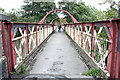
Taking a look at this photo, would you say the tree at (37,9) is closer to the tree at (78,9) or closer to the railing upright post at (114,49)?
the tree at (78,9)

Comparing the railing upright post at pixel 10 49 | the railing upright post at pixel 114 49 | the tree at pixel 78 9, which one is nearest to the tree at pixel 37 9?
the tree at pixel 78 9

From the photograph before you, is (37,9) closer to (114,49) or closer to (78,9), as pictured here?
(78,9)

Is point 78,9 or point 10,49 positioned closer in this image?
point 10,49


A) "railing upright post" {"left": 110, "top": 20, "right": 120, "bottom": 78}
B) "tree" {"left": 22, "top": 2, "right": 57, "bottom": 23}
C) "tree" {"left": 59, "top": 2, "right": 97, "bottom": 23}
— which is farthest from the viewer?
"tree" {"left": 22, "top": 2, "right": 57, "bottom": 23}

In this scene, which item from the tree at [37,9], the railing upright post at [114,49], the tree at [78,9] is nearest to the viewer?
the railing upright post at [114,49]

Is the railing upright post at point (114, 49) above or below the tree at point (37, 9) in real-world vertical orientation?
below

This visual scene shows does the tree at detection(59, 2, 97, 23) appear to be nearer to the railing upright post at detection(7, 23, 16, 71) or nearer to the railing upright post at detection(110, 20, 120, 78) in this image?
the railing upright post at detection(7, 23, 16, 71)

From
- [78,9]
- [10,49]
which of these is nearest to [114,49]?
[10,49]

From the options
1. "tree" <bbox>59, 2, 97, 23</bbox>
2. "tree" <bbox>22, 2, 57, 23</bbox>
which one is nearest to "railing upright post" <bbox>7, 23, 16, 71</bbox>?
"tree" <bbox>59, 2, 97, 23</bbox>

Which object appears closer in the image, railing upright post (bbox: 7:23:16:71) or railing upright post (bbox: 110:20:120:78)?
railing upright post (bbox: 110:20:120:78)

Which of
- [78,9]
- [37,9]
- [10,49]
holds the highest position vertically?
[37,9]

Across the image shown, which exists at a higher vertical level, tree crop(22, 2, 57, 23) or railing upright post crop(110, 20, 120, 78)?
tree crop(22, 2, 57, 23)

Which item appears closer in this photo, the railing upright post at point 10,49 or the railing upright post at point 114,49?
the railing upright post at point 114,49

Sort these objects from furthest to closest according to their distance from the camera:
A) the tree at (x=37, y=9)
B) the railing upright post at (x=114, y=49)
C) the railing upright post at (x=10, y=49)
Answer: the tree at (x=37, y=9) → the railing upright post at (x=10, y=49) → the railing upright post at (x=114, y=49)
